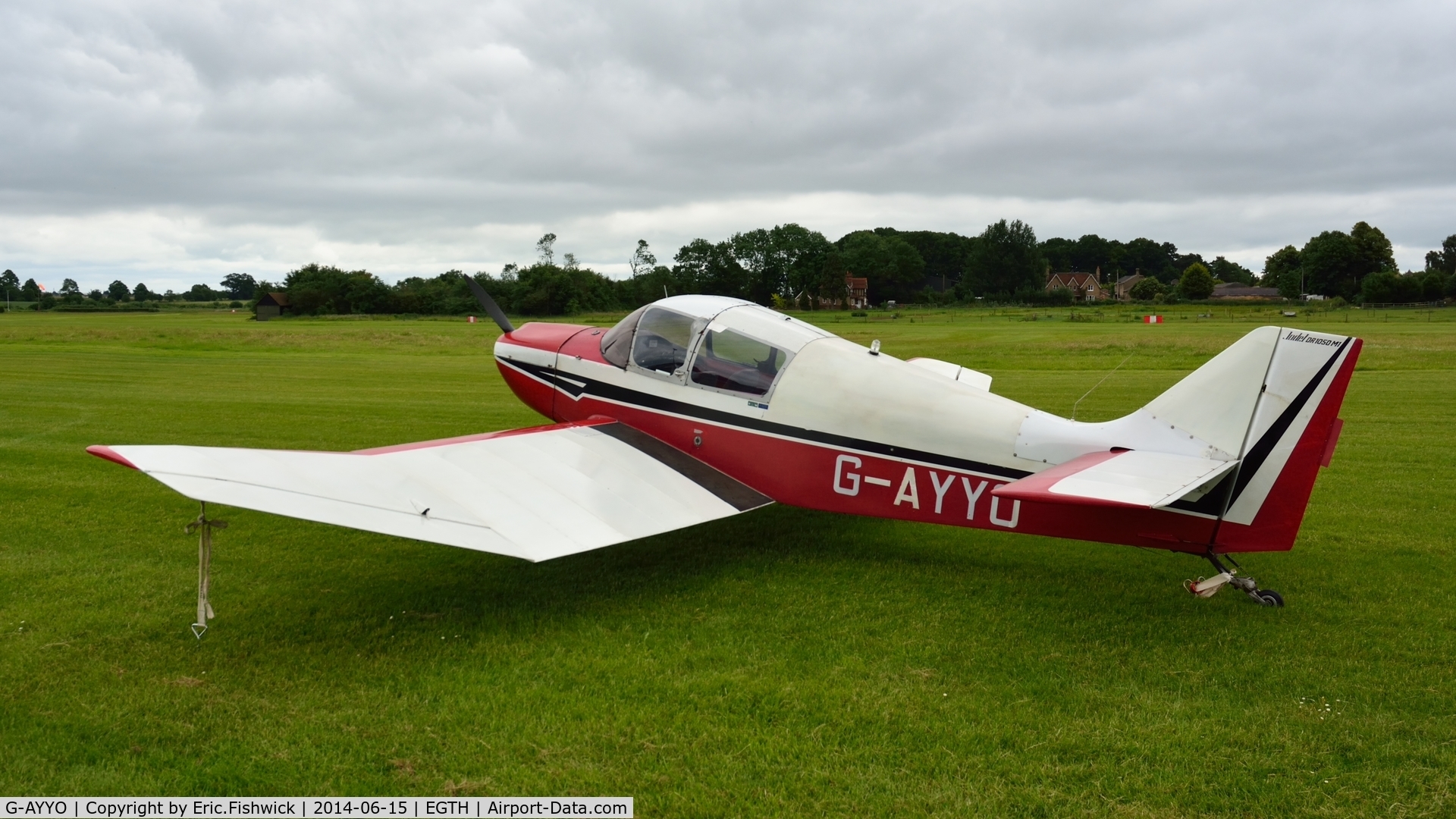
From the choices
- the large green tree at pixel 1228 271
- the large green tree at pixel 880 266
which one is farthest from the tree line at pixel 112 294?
the large green tree at pixel 1228 271

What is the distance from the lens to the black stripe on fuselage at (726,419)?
19.5 feet

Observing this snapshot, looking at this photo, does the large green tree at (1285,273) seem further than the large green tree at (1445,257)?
No

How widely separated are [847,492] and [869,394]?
2.43 feet

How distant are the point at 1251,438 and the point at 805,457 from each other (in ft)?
9.54

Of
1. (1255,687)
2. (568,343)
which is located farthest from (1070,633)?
(568,343)

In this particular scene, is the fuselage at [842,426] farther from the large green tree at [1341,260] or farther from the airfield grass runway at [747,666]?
the large green tree at [1341,260]

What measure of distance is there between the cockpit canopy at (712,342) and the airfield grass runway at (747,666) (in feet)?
4.83

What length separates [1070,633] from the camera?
533 centimetres

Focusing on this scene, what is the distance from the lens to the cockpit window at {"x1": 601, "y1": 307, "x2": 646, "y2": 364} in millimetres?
7715

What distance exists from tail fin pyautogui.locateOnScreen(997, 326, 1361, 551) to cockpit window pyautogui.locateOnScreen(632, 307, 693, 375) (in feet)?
10.8

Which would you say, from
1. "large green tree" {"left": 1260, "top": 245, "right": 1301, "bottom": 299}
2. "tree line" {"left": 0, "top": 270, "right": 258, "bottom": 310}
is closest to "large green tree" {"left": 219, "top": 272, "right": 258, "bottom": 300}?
"tree line" {"left": 0, "top": 270, "right": 258, "bottom": 310}

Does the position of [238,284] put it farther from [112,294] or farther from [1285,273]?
[1285,273]

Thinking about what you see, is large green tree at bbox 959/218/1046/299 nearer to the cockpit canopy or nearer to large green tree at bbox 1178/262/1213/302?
large green tree at bbox 1178/262/1213/302

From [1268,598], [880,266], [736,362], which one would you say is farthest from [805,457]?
[880,266]
